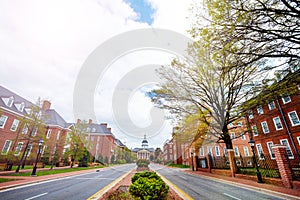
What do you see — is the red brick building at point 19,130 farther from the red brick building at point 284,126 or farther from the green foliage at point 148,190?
the red brick building at point 284,126

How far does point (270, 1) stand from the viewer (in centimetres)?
459

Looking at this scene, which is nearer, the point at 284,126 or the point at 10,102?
the point at 284,126

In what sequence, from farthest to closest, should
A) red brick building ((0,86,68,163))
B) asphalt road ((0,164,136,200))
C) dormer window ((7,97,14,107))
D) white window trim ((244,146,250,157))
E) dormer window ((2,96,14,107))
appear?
white window trim ((244,146,250,157)) < dormer window ((7,97,14,107)) < dormer window ((2,96,14,107)) < red brick building ((0,86,68,163)) < asphalt road ((0,164,136,200))

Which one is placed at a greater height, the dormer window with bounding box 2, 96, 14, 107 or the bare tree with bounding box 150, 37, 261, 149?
the dormer window with bounding box 2, 96, 14, 107

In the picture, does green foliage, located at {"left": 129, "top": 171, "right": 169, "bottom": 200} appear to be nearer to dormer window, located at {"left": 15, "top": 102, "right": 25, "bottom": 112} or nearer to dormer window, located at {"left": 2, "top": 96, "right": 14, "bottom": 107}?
dormer window, located at {"left": 2, "top": 96, "right": 14, "bottom": 107}

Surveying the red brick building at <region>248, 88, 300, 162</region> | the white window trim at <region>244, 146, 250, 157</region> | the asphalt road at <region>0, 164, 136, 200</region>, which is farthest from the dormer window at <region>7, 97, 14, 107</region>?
the white window trim at <region>244, 146, 250, 157</region>

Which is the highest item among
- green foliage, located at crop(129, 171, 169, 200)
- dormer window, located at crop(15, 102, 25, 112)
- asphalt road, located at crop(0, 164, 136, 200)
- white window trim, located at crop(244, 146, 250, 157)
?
dormer window, located at crop(15, 102, 25, 112)

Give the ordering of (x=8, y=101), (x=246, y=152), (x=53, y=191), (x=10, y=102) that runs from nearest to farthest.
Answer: (x=53, y=191), (x=8, y=101), (x=10, y=102), (x=246, y=152)

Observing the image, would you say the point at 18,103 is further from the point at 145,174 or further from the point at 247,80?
the point at 247,80

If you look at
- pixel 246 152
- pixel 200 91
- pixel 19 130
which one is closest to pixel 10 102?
pixel 19 130

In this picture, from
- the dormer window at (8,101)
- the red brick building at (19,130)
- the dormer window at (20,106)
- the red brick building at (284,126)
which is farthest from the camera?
the dormer window at (20,106)

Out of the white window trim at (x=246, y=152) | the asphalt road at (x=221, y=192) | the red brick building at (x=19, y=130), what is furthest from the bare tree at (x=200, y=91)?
the white window trim at (x=246, y=152)

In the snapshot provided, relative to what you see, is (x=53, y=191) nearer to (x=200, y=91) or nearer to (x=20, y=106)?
(x=200, y=91)

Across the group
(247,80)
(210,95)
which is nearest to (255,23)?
(247,80)
